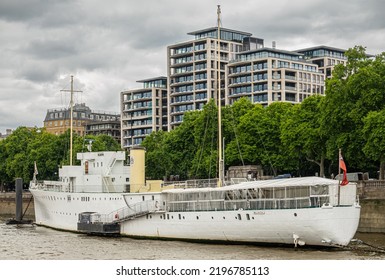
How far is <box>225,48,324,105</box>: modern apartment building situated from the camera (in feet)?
429

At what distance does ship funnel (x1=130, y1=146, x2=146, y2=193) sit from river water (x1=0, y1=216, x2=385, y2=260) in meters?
5.28

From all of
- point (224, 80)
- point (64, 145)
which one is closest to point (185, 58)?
point (224, 80)

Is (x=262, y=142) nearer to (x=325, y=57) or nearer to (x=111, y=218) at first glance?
(x=111, y=218)

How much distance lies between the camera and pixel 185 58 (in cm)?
14325

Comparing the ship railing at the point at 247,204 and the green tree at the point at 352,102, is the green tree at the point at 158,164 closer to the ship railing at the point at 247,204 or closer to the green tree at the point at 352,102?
the green tree at the point at 352,102

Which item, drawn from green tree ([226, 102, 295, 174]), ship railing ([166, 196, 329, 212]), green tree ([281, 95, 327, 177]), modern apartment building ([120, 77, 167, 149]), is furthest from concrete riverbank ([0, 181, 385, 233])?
modern apartment building ([120, 77, 167, 149])

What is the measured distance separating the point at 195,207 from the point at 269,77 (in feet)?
268

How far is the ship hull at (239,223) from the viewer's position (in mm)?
43969

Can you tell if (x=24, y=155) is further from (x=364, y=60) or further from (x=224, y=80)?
(x=364, y=60)

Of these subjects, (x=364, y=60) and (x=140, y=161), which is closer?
(x=140, y=161)

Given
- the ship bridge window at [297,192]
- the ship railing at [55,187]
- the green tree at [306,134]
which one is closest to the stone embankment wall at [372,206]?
the green tree at [306,134]

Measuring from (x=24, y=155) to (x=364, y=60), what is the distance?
→ 63587mm

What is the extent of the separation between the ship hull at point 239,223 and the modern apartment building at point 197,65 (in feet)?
260

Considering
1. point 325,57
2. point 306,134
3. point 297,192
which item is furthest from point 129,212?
point 325,57
